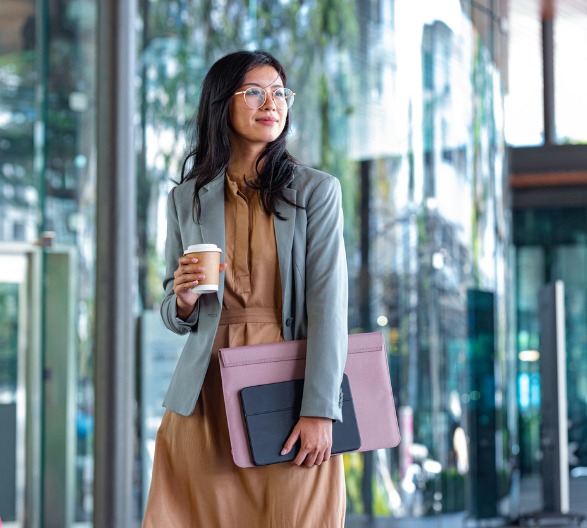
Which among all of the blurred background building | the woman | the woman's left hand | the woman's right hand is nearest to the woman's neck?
the woman

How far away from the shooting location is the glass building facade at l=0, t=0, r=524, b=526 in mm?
6977

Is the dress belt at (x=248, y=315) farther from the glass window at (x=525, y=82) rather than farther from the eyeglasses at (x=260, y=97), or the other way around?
the glass window at (x=525, y=82)

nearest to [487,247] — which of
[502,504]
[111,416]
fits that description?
[502,504]

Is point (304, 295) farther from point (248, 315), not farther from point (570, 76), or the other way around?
point (570, 76)

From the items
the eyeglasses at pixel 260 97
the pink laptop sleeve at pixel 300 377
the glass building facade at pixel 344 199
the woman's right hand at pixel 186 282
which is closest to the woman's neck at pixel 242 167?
the eyeglasses at pixel 260 97

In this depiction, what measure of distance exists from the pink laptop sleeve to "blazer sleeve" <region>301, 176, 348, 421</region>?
54 mm

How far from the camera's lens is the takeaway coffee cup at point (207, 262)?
195 centimetres

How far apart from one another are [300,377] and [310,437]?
119 millimetres

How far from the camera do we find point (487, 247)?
7.88 m

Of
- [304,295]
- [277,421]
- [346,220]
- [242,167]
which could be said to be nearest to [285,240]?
[304,295]

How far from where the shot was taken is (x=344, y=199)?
23.5ft

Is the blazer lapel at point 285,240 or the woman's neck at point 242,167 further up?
the woman's neck at point 242,167

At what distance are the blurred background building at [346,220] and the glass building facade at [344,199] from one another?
1 cm

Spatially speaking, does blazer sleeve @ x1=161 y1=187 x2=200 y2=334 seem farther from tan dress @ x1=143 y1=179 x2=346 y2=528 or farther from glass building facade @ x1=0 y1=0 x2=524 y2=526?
glass building facade @ x1=0 y1=0 x2=524 y2=526
